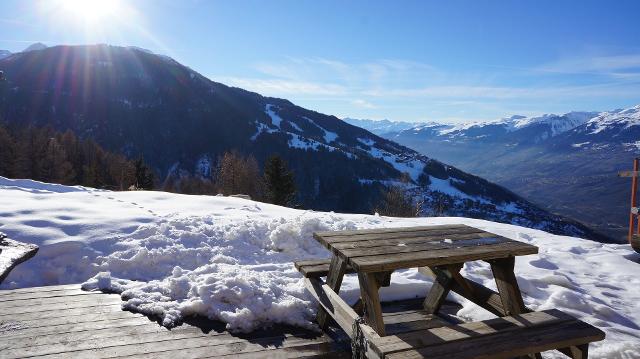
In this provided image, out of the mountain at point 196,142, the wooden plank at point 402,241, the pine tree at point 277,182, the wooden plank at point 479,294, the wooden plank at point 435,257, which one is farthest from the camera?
the mountain at point 196,142

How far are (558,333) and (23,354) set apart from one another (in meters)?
4.92

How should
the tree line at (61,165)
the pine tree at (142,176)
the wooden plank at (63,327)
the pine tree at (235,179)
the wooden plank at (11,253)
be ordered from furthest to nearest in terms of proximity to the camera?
1. the tree line at (61,165)
2. the pine tree at (235,179)
3. the pine tree at (142,176)
4. the wooden plank at (11,253)
5. the wooden plank at (63,327)

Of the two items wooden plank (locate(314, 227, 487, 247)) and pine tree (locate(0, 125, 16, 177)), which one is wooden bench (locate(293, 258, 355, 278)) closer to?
wooden plank (locate(314, 227, 487, 247))

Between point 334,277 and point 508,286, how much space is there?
6.25 feet

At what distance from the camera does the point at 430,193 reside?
174 meters

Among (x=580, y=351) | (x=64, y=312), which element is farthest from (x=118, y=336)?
(x=580, y=351)

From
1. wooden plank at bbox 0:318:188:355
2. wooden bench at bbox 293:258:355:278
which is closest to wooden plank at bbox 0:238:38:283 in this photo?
wooden plank at bbox 0:318:188:355

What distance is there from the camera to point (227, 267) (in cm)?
619

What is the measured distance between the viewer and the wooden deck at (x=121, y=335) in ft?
13.4

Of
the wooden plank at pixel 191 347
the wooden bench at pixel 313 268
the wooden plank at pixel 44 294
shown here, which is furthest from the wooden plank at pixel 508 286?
the wooden plank at pixel 44 294

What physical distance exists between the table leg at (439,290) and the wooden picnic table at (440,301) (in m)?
0.01

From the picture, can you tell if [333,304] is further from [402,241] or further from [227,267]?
[227,267]

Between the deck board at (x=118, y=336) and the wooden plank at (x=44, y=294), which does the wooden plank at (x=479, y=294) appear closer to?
the deck board at (x=118, y=336)

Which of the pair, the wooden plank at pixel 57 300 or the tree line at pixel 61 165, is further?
the tree line at pixel 61 165
